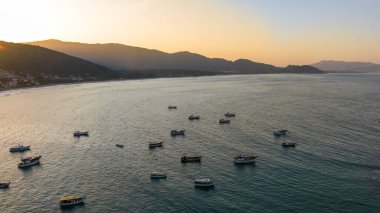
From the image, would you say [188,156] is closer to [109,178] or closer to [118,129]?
[109,178]

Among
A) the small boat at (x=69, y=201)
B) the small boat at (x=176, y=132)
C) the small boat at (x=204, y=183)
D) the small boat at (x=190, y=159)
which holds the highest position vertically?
the small boat at (x=176, y=132)

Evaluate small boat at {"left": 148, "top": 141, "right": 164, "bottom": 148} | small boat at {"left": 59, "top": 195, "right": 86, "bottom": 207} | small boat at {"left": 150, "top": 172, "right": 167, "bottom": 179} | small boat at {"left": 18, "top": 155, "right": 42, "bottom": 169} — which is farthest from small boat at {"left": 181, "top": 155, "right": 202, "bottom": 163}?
small boat at {"left": 18, "top": 155, "right": 42, "bottom": 169}

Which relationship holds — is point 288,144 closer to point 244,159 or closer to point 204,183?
point 244,159

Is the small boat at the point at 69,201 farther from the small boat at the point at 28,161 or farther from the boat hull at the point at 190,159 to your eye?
the boat hull at the point at 190,159

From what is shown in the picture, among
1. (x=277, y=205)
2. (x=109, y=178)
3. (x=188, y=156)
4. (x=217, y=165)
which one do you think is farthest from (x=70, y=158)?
(x=277, y=205)

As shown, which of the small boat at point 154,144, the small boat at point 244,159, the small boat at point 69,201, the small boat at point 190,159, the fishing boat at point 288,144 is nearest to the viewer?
the small boat at point 69,201

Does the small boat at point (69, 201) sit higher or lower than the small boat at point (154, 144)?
lower

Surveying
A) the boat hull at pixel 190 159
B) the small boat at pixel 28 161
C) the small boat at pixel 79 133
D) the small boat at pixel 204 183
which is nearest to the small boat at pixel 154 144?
the boat hull at pixel 190 159

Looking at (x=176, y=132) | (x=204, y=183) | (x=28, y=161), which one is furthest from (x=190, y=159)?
(x=28, y=161)

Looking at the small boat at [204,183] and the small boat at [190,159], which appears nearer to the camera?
the small boat at [204,183]
